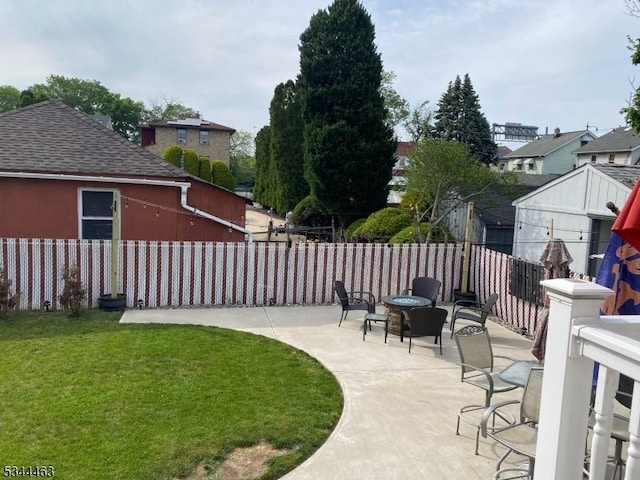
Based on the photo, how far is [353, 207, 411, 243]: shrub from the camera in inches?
682

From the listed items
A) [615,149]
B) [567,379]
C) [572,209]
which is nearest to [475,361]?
[567,379]

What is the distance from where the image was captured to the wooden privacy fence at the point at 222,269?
35.3 feet

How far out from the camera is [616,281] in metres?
3.55

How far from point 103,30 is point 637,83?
14.3 metres

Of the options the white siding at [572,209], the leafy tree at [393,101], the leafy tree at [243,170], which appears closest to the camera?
the white siding at [572,209]

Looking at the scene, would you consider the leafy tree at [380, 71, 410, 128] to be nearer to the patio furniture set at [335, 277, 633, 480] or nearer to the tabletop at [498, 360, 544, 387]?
the patio furniture set at [335, 277, 633, 480]

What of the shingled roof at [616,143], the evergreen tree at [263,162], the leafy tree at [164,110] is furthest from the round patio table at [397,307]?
the leafy tree at [164,110]

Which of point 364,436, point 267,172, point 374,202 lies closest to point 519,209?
point 374,202

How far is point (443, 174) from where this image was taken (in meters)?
16.5

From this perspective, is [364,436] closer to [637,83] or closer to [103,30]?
[637,83]

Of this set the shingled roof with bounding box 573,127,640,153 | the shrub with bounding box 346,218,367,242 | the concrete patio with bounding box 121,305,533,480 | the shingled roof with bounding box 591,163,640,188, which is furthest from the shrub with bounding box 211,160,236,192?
the shingled roof with bounding box 573,127,640,153

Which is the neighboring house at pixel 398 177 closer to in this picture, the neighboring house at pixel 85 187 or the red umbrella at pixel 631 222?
the neighboring house at pixel 85 187

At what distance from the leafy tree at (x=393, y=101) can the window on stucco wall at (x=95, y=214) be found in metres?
20.8

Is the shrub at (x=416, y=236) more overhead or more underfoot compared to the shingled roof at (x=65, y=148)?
more underfoot
